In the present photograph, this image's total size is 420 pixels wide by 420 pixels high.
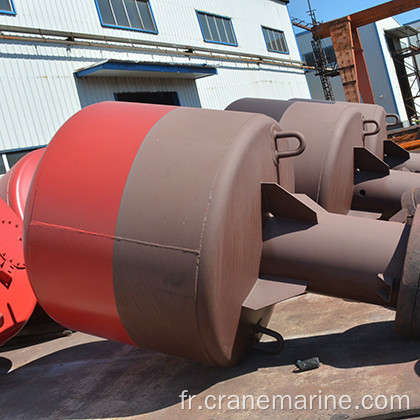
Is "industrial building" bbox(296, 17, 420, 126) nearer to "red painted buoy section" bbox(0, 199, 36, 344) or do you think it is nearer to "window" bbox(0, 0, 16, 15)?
"window" bbox(0, 0, 16, 15)

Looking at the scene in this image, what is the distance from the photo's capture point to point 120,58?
34.8ft

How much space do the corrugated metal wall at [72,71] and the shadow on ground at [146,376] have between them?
6222 millimetres

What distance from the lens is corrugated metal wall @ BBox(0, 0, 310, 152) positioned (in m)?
8.30

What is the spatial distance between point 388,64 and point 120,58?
2240cm

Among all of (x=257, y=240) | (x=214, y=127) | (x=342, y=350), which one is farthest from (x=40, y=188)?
(x=342, y=350)

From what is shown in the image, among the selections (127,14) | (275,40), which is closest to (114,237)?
(127,14)

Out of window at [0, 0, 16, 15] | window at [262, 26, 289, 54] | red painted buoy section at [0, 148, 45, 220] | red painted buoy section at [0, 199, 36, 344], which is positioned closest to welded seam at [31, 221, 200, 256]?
red painted buoy section at [0, 199, 36, 344]

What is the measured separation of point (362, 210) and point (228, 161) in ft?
6.84

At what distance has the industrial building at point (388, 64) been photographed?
1109 inches

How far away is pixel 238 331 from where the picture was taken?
2.13 metres

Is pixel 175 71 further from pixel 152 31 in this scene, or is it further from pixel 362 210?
pixel 362 210

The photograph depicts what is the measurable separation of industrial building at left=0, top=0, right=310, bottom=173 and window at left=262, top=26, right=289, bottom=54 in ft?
0.42

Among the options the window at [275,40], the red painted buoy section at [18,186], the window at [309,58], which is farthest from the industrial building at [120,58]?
the window at [309,58]

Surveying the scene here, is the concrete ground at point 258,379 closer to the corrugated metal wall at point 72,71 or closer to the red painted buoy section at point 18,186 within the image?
Result: the red painted buoy section at point 18,186
